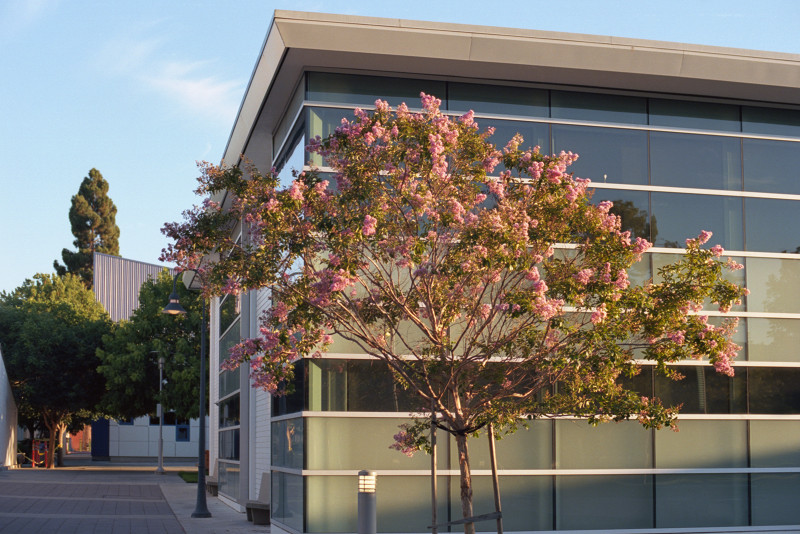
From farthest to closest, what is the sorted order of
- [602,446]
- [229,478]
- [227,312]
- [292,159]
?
[227,312] → [229,478] → [292,159] → [602,446]

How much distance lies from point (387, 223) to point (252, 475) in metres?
13.3

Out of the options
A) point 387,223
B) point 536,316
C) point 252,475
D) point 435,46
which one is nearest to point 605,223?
point 536,316

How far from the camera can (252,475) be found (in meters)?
23.8

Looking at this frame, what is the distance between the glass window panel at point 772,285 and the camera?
17562 mm

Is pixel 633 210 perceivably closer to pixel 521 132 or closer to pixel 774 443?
pixel 521 132

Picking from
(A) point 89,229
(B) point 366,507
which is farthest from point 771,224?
(A) point 89,229

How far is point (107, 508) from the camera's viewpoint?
27688 millimetres

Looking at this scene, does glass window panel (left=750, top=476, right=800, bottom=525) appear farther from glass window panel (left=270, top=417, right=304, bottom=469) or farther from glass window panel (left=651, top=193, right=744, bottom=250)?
glass window panel (left=270, top=417, right=304, bottom=469)

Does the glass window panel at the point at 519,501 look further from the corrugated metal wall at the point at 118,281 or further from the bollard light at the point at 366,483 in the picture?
the corrugated metal wall at the point at 118,281

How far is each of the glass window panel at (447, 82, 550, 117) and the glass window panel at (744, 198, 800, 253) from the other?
154 inches

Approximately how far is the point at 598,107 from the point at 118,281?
6974cm

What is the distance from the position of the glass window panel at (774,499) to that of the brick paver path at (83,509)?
11.0 meters

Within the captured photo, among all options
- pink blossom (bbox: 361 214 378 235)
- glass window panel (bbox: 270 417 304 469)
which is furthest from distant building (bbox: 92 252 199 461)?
pink blossom (bbox: 361 214 378 235)

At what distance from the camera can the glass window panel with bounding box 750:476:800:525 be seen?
56.6 ft
